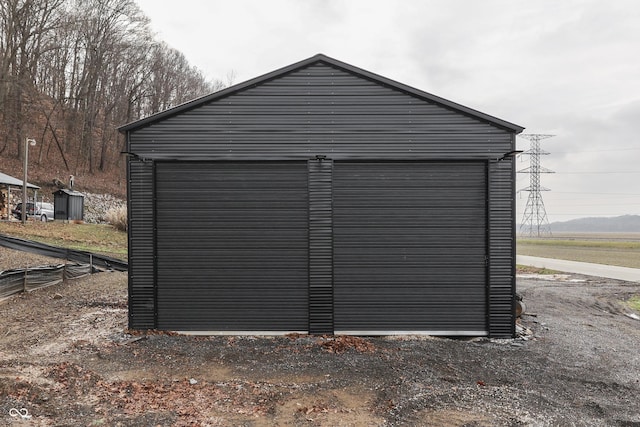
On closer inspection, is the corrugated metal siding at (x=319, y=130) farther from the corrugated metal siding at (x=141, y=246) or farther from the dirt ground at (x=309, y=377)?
the dirt ground at (x=309, y=377)

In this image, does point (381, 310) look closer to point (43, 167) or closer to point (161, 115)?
point (161, 115)

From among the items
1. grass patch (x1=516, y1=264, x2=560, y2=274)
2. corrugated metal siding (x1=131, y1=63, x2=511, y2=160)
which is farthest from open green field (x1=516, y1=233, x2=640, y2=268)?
corrugated metal siding (x1=131, y1=63, x2=511, y2=160)

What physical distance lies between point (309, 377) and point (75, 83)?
38.4 m

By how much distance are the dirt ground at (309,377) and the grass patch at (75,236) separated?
985 centimetres

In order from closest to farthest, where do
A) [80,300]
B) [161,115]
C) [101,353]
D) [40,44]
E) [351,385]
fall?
[351,385]
[101,353]
[161,115]
[80,300]
[40,44]

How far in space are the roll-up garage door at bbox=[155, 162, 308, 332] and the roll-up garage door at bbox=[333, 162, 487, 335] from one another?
874 millimetres

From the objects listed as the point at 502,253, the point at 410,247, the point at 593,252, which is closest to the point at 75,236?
the point at 410,247

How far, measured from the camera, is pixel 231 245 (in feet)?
25.3

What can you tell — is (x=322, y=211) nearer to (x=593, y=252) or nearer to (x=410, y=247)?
(x=410, y=247)

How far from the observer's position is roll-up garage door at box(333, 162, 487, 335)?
760 cm

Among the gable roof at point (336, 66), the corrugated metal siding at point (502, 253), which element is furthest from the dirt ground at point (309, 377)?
the gable roof at point (336, 66)

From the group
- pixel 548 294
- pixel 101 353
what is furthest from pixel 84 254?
pixel 548 294

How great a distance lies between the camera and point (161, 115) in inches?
293

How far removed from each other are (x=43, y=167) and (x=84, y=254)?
72.5ft
